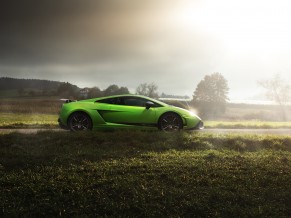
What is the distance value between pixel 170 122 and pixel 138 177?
5.87 m

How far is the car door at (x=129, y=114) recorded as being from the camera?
1220cm

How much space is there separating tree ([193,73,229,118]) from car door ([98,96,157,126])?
2389 inches

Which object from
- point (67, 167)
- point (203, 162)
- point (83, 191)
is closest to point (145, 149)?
point (203, 162)

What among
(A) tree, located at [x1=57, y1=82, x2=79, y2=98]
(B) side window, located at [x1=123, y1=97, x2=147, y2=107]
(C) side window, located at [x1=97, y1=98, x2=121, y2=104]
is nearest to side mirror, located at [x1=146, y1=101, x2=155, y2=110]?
(B) side window, located at [x1=123, y1=97, x2=147, y2=107]

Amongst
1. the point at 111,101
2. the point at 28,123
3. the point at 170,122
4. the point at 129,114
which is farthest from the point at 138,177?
the point at 28,123

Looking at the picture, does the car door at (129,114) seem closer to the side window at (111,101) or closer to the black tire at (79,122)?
the side window at (111,101)

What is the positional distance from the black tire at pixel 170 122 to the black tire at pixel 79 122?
262 centimetres

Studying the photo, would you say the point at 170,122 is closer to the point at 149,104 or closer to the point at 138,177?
the point at 149,104

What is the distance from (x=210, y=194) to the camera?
19.5ft

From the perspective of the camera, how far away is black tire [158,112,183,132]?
12.3 m

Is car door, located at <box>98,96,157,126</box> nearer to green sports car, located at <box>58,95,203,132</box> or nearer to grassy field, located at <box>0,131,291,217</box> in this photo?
green sports car, located at <box>58,95,203,132</box>

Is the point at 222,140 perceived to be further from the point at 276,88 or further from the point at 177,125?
the point at 276,88

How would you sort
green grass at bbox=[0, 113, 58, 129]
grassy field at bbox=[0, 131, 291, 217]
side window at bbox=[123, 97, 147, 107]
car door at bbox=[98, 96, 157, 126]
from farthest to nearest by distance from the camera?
green grass at bbox=[0, 113, 58, 129], side window at bbox=[123, 97, 147, 107], car door at bbox=[98, 96, 157, 126], grassy field at bbox=[0, 131, 291, 217]

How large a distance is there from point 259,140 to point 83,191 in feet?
22.7
